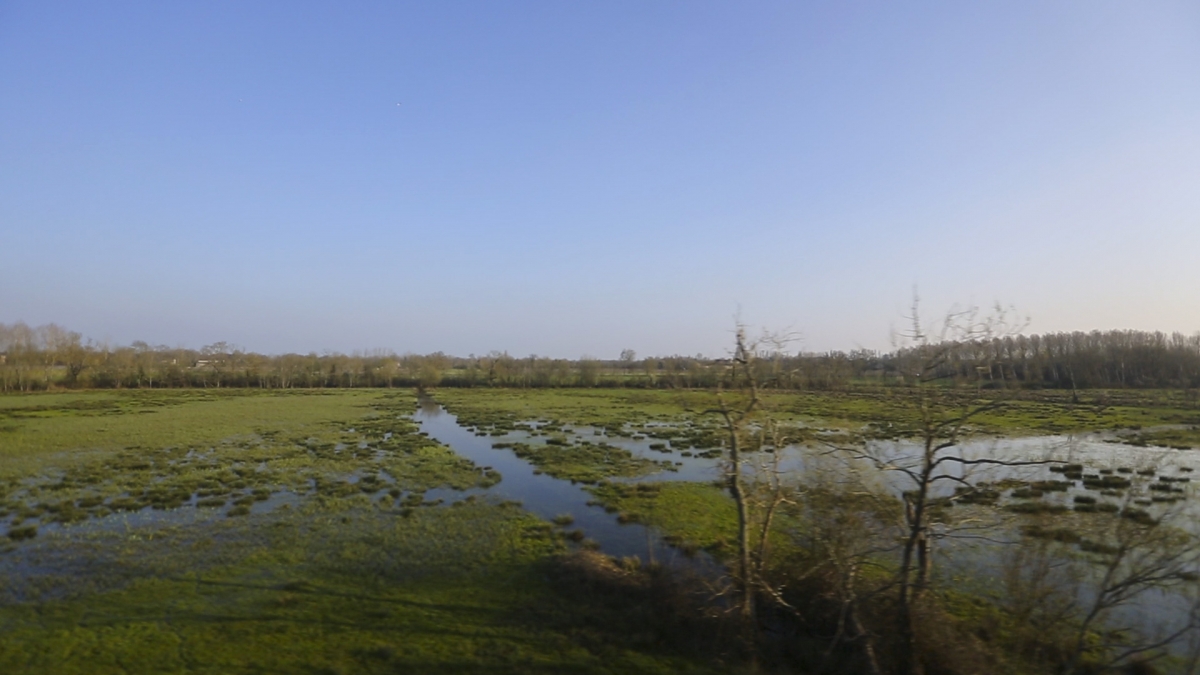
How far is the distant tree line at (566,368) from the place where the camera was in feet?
38.7

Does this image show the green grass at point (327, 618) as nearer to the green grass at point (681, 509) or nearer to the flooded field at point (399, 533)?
the flooded field at point (399, 533)

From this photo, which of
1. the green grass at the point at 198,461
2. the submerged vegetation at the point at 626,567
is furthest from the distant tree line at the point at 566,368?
the green grass at the point at 198,461

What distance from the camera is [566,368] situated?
12244cm

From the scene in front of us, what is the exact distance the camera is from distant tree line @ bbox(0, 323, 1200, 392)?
11789mm

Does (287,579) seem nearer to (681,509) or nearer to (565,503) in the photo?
(565,503)

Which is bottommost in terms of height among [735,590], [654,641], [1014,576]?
[654,641]

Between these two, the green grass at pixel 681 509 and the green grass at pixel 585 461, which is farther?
the green grass at pixel 585 461

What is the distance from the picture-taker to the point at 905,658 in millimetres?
11117

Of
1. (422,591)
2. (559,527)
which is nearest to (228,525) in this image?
(422,591)

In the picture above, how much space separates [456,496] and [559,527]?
674cm

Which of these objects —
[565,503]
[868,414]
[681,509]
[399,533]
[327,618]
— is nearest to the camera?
[327,618]

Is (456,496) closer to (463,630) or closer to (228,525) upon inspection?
(228,525)

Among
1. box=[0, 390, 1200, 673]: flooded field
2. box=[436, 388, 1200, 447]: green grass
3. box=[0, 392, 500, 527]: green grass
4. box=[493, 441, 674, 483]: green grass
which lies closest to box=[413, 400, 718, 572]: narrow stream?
box=[0, 390, 1200, 673]: flooded field

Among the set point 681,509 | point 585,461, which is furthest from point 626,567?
point 585,461
